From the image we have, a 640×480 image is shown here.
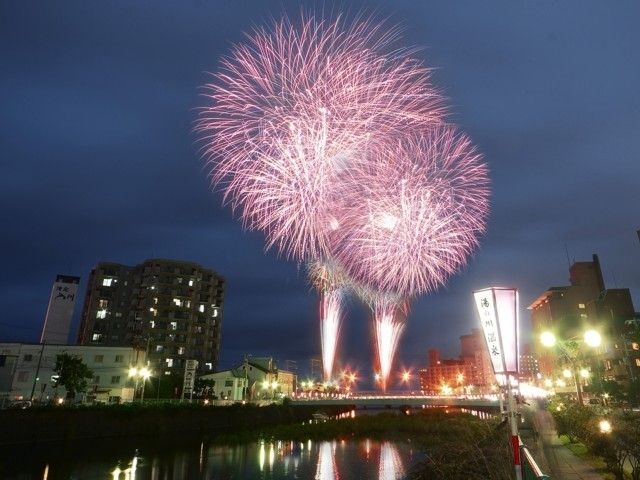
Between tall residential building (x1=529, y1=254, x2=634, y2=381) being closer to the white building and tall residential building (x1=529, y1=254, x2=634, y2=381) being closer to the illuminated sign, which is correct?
the illuminated sign

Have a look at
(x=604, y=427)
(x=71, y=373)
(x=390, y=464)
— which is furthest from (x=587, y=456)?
(x=71, y=373)

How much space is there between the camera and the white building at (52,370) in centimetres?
5416

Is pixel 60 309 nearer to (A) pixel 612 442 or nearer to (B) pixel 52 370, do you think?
(B) pixel 52 370

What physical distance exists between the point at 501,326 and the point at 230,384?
69.8m

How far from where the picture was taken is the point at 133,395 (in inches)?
2271

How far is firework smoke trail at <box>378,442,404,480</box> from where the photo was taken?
1152 inches

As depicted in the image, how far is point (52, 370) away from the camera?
56219 millimetres

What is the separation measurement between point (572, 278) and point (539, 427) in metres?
118

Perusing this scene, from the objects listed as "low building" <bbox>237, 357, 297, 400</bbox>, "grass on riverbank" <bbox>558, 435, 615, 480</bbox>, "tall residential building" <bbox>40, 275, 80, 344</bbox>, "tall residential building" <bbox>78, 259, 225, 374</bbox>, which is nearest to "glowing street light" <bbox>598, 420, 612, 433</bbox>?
"grass on riverbank" <bbox>558, 435, 615, 480</bbox>

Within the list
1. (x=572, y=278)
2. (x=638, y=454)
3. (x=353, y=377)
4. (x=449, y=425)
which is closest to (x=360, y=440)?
(x=449, y=425)

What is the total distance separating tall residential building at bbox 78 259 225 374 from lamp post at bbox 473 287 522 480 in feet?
236

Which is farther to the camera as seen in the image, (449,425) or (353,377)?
(353,377)

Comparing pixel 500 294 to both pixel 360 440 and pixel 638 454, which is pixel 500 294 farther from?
pixel 360 440

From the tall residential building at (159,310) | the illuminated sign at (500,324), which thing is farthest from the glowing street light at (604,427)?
the tall residential building at (159,310)
